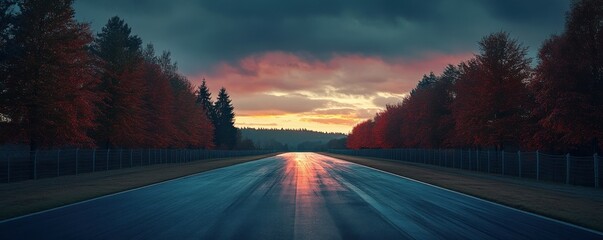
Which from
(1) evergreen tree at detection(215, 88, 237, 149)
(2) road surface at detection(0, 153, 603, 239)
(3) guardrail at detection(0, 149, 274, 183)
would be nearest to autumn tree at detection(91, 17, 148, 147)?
(3) guardrail at detection(0, 149, 274, 183)

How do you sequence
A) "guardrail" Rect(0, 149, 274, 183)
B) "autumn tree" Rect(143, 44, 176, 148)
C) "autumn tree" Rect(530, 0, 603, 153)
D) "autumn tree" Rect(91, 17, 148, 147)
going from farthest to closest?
"autumn tree" Rect(143, 44, 176, 148) < "autumn tree" Rect(91, 17, 148, 147) < "autumn tree" Rect(530, 0, 603, 153) < "guardrail" Rect(0, 149, 274, 183)

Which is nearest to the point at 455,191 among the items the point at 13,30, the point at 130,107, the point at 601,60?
the point at 601,60

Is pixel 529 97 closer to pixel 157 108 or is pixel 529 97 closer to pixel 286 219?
pixel 286 219

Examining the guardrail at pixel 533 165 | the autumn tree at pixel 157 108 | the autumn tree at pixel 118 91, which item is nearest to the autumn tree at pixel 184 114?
the autumn tree at pixel 157 108

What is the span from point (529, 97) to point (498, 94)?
2590 millimetres

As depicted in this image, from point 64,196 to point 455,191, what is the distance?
1512cm

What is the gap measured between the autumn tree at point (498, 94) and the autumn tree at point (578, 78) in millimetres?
8289

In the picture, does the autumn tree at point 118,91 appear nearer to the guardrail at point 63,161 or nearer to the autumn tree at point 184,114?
the guardrail at point 63,161

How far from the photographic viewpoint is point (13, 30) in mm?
29703

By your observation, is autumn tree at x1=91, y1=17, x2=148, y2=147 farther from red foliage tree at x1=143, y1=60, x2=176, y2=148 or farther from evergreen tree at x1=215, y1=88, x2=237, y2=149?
evergreen tree at x1=215, y1=88, x2=237, y2=149

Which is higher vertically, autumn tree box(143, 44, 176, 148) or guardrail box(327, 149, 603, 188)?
autumn tree box(143, 44, 176, 148)

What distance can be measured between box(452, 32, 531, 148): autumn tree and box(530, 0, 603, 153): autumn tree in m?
8.29

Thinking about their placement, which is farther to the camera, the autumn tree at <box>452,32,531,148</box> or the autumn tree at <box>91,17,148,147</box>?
the autumn tree at <box>91,17,148,147</box>

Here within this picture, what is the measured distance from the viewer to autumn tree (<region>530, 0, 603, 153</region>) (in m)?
30.0
